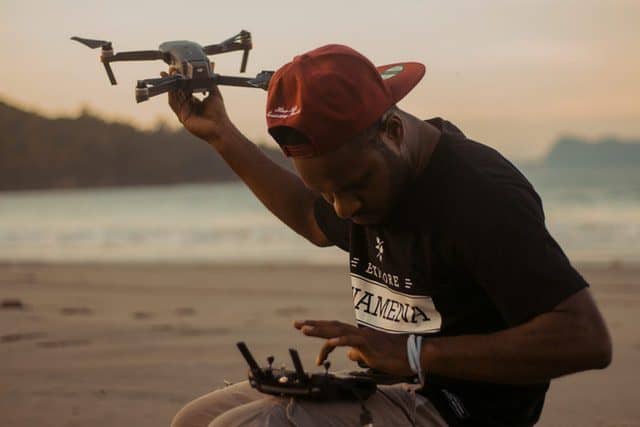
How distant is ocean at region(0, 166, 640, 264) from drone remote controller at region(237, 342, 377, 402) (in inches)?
479

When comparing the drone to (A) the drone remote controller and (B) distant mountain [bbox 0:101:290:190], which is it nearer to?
(A) the drone remote controller

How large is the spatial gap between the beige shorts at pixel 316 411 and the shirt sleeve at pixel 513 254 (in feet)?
1.40

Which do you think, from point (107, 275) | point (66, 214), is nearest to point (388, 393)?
point (107, 275)

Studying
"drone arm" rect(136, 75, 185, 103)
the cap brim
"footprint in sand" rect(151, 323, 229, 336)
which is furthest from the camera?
"footprint in sand" rect(151, 323, 229, 336)

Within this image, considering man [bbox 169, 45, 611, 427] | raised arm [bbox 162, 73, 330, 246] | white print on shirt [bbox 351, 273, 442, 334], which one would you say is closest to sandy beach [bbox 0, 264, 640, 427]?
raised arm [bbox 162, 73, 330, 246]

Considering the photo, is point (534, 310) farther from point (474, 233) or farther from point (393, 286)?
point (393, 286)

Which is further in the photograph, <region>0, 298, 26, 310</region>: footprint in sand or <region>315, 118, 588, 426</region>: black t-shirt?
<region>0, 298, 26, 310</region>: footprint in sand

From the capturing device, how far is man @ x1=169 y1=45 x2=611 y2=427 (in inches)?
101

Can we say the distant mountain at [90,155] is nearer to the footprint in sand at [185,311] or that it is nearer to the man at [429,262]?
the footprint in sand at [185,311]

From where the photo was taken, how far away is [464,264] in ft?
8.96

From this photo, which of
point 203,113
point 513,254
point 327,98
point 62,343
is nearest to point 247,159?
point 203,113

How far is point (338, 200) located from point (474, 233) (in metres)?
0.37

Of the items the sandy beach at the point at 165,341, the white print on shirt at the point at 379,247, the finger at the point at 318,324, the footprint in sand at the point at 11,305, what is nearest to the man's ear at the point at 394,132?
the white print on shirt at the point at 379,247

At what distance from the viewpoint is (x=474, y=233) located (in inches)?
104
